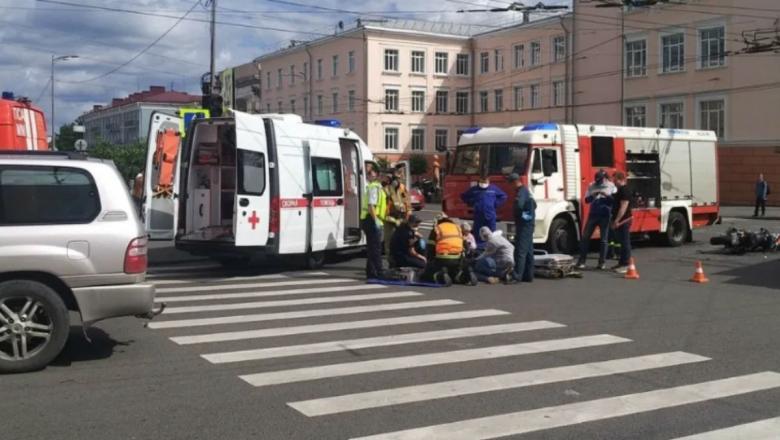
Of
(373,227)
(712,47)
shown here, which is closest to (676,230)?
(373,227)

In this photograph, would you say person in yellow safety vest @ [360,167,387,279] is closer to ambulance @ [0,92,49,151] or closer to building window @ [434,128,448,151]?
ambulance @ [0,92,49,151]

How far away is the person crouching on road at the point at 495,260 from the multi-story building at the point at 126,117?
54.9m

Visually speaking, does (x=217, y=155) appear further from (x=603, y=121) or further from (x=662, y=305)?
(x=603, y=121)

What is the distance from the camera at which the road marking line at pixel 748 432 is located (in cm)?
527

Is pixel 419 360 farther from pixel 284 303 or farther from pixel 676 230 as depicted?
pixel 676 230

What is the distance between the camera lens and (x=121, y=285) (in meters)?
7.11

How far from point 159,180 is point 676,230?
12.4m

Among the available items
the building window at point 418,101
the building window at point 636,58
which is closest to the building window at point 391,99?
the building window at point 418,101

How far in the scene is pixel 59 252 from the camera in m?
6.86

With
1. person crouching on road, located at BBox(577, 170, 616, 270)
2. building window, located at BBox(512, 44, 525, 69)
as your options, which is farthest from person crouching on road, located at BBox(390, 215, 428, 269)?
building window, located at BBox(512, 44, 525, 69)

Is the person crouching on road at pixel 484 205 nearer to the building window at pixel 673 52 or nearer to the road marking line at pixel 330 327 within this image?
the road marking line at pixel 330 327

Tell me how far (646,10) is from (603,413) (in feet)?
154

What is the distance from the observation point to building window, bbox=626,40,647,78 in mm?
48906

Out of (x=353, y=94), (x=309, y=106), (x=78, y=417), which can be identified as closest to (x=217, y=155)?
(x=78, y=417)
